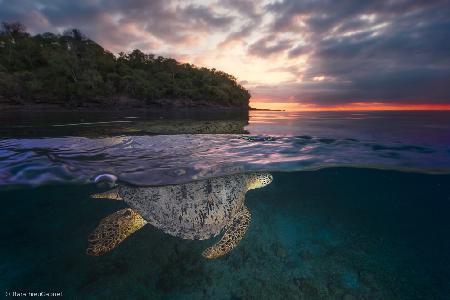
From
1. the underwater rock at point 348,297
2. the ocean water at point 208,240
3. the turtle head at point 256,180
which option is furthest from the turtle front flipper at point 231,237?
the underwater rock at point 348,297

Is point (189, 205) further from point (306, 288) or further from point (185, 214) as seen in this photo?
point (306, 288)

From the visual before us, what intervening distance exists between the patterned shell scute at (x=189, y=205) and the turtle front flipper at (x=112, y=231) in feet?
2.17

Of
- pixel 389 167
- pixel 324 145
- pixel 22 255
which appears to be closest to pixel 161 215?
pixel 22 255

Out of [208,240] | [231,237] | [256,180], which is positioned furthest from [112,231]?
[256,180]

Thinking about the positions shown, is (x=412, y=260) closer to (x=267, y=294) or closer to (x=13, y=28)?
(x=267, y=294)

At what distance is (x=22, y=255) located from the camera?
29.8 ft

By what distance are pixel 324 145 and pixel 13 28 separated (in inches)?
3114

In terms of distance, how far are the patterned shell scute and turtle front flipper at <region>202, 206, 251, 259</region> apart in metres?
0.21

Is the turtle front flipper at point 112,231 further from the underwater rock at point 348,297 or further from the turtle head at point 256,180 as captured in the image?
the underwater rock at point 348,297

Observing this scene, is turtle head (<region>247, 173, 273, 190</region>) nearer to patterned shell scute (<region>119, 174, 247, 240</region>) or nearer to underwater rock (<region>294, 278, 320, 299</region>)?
patterned shell scute (<region>119, 174, 247, 240</region>)

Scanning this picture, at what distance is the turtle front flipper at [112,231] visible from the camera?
642 cm

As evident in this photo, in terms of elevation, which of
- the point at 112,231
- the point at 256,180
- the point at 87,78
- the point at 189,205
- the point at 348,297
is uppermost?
the point at 87,78

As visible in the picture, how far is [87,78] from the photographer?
43438 millimetres

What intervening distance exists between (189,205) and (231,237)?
1.57 meters
